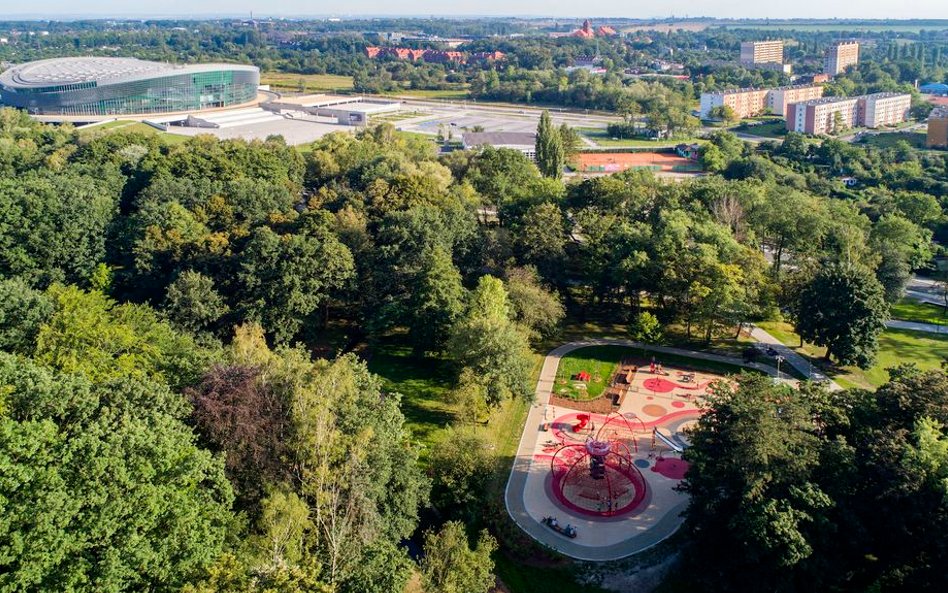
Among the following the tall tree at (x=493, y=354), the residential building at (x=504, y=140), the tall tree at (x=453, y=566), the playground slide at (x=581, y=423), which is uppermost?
the residential building at (x=504, y=140)

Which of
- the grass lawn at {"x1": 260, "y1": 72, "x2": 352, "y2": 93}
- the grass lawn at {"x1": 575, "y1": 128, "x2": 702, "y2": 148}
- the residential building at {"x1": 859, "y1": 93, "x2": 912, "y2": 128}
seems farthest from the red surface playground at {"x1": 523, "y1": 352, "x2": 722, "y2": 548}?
the grass lawn at {"x1": 260, "y1": 72, "x2": 352, "y2": 93}

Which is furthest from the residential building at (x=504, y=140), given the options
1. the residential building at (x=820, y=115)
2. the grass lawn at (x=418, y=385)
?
the grass lawn at (x=418, y=385)

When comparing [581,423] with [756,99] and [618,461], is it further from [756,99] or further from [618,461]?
[756,99]

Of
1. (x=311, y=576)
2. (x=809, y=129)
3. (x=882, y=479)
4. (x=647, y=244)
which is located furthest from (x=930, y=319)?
(x=809, y=129)

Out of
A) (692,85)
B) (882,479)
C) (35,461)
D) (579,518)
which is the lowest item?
(579,518)

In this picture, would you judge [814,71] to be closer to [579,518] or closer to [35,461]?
[579,518]

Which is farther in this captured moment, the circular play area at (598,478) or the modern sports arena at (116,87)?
the modern sports arena at (116,87)

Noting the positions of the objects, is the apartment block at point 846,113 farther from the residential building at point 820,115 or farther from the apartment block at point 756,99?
the apartment block at point 756,99


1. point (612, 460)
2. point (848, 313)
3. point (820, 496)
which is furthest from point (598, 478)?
point (848, 313)
